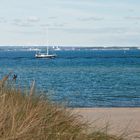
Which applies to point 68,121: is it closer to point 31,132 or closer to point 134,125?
point 31,132

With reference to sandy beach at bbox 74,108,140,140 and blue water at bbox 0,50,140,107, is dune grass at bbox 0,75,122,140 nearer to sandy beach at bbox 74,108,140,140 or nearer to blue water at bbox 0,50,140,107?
blue water at bbox 0,50,140,107

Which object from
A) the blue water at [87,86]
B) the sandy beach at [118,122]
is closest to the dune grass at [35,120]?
the blue water at [87,86]

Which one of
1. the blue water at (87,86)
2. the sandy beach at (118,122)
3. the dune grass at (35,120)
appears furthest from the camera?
the blue water at (87,86)

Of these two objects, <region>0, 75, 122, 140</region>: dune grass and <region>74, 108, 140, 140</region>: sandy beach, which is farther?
<region>74, 108, 140, 140</region>: sandy beach

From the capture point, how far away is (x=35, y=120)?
259 inches

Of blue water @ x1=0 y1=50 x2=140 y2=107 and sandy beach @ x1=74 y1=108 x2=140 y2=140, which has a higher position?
sandy beach @ x1=74 y1=108 x2=140 y2=140

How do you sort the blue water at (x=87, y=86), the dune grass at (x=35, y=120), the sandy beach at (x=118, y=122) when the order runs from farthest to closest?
the blue water at (x=87, y=86)
the sandy beach at (x=118, y=122)
the dune grass at (x=35, y=120)

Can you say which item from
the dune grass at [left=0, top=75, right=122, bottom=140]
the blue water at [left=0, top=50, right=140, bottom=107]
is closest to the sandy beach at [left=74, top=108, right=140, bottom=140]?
the blue water at [left=0, top=50, right=140, bottom=107]

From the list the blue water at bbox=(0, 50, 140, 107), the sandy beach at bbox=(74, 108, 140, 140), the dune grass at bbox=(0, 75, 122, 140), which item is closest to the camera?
the dune grass at bbox=(0, 75, 122, 140)

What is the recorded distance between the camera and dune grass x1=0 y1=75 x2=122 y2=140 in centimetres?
631

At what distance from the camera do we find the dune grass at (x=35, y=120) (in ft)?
20.7

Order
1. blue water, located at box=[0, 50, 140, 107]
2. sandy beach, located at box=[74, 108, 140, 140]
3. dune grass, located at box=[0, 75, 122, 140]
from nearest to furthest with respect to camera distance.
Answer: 1. dune grass, located at box=[0, 75, 122, 140]
2. sandy beach, located at box=[74, 108, 140, 140]
3. blue water, located at box=[0, 50, 140, 107]

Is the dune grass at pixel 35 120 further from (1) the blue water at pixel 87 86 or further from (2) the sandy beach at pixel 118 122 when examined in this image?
(2) the sandy beach at pixel 118 122

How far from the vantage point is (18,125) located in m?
6.39
